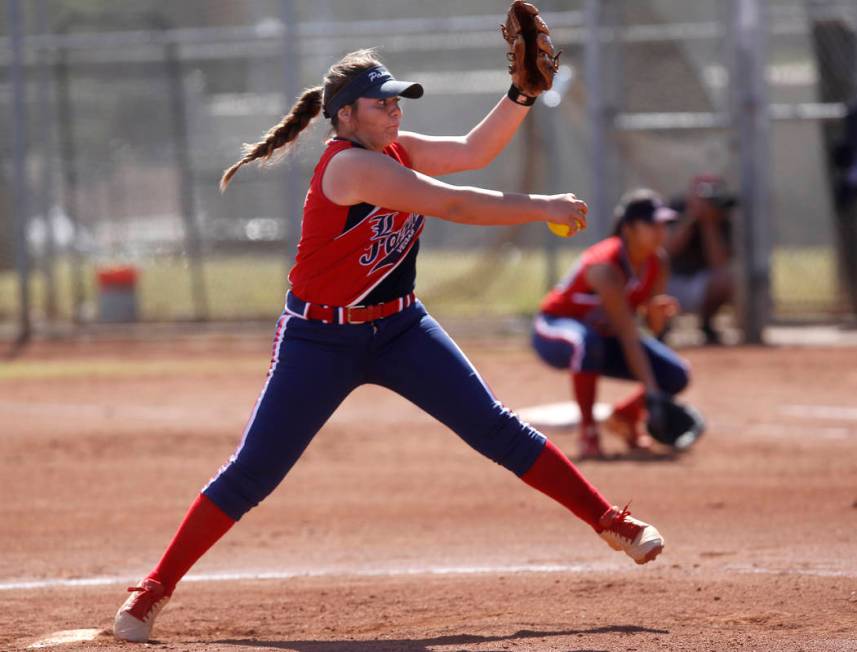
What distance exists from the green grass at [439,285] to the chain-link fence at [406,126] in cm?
5

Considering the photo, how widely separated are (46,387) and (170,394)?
117 cm

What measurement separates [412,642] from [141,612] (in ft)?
2.90

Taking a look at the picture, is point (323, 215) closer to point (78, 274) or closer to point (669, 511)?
point (669, 511)

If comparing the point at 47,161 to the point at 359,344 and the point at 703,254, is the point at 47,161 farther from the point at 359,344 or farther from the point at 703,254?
the point at 359,344

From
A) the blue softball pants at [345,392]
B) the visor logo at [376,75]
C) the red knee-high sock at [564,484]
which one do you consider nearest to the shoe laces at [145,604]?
the blue softball pants at [345,392]

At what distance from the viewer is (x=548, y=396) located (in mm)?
10617

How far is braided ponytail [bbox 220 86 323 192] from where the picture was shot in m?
4.92

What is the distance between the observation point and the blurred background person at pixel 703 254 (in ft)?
42.9

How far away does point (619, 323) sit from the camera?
8180 mm

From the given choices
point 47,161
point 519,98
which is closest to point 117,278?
point 47,161

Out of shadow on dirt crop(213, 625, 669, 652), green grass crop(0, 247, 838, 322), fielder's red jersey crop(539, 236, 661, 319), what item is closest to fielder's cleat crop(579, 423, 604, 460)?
fielder's red jersey crop(539, 236, 661, 319)

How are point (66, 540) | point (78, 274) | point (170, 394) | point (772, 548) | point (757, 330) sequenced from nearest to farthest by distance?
point (772, 548) < point (66, 540) < point (170, 394) < point (757, 330) < point (78, 274)

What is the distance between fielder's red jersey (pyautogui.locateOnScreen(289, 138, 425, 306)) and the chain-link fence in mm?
8506

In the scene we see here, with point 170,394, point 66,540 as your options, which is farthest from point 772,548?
point 170,394
